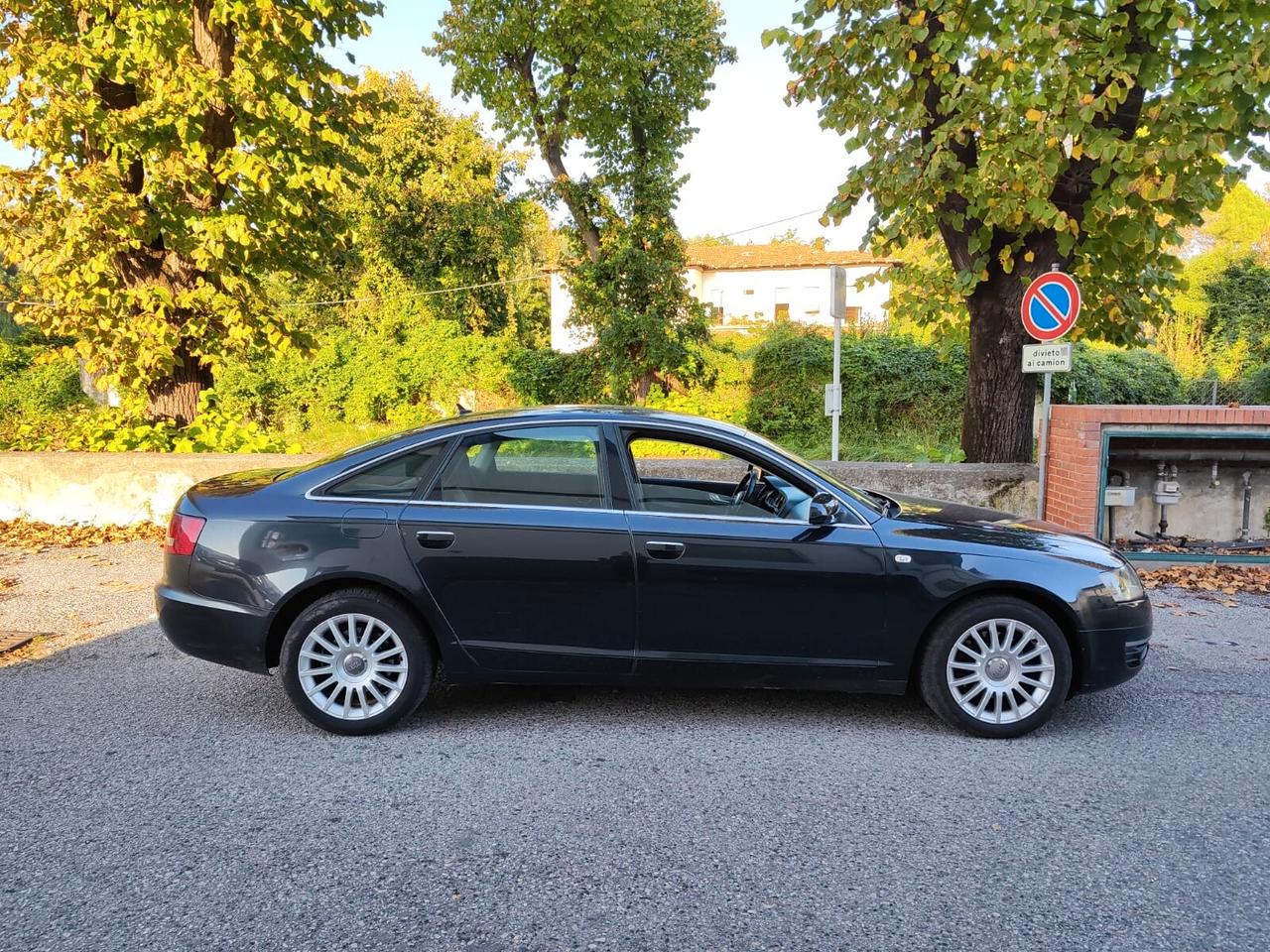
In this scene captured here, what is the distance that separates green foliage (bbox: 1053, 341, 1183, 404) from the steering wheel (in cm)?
1561

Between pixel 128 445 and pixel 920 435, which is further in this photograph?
pixel 920 435

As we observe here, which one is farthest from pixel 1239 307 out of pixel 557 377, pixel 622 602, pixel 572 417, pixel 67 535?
pixel 67 535

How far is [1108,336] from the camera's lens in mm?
10000

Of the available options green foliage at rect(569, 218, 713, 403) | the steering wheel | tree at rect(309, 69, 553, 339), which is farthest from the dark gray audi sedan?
tree at rect(309, 69, 553, 339)

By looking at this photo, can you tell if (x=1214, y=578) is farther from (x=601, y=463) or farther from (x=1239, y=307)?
(x=1239, y=307)

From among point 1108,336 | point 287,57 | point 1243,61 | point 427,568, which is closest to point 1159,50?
point 1243,61

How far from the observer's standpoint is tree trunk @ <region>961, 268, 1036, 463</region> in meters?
9.44

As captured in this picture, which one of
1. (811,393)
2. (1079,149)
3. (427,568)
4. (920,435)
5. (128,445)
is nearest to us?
(427,568)

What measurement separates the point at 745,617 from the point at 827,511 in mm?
643

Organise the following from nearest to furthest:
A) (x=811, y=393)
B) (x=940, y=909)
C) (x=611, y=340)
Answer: (x=940, y=909)
(x=811, y=393)
(x=611, y=340)

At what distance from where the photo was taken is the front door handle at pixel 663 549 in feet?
14.0

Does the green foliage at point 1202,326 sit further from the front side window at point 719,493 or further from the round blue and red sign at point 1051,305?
the front side window at point 719,493

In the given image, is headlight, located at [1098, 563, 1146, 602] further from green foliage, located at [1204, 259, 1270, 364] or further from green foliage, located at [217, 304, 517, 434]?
green foliage, located at [1204, 259, 1270, 364]

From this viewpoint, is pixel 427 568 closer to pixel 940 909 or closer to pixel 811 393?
pixel 940 909
